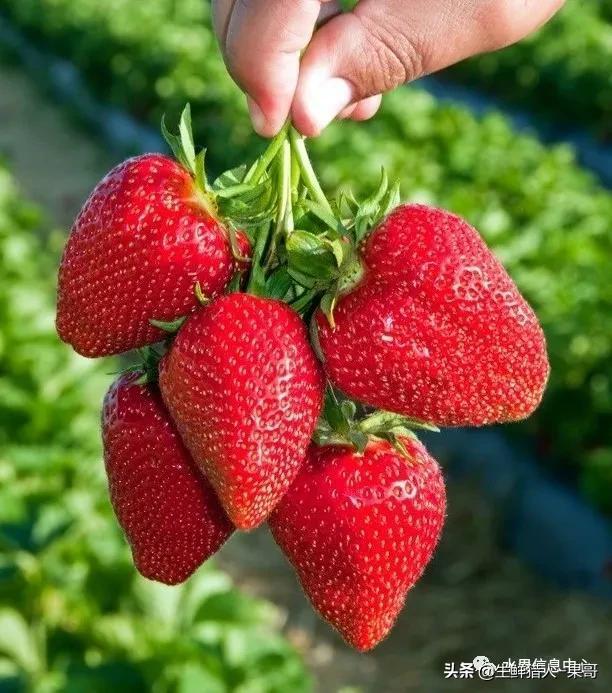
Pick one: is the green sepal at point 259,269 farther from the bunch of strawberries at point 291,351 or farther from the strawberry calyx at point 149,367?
the strawberry calyx at point 149,367

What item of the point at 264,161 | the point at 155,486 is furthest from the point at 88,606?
the point at 264,161

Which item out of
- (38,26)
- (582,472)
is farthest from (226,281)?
(38,26)

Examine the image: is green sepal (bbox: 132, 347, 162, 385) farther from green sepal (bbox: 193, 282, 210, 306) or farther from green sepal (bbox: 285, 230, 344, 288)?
green sepal (bbox: 285, 230, 344, 288)

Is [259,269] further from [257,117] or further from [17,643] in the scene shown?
[17,643]

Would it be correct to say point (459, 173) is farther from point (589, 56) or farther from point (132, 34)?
point (132, 34)

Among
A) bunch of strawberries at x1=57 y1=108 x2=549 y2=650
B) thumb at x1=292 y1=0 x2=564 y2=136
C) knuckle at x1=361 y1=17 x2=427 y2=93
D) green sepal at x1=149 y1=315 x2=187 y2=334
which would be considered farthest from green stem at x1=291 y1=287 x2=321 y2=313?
knuckle at x1=361 y1=17 x2=427 y2=93

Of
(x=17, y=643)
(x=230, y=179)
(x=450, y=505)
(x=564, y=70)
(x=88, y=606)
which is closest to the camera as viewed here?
(x=230, y=179)
